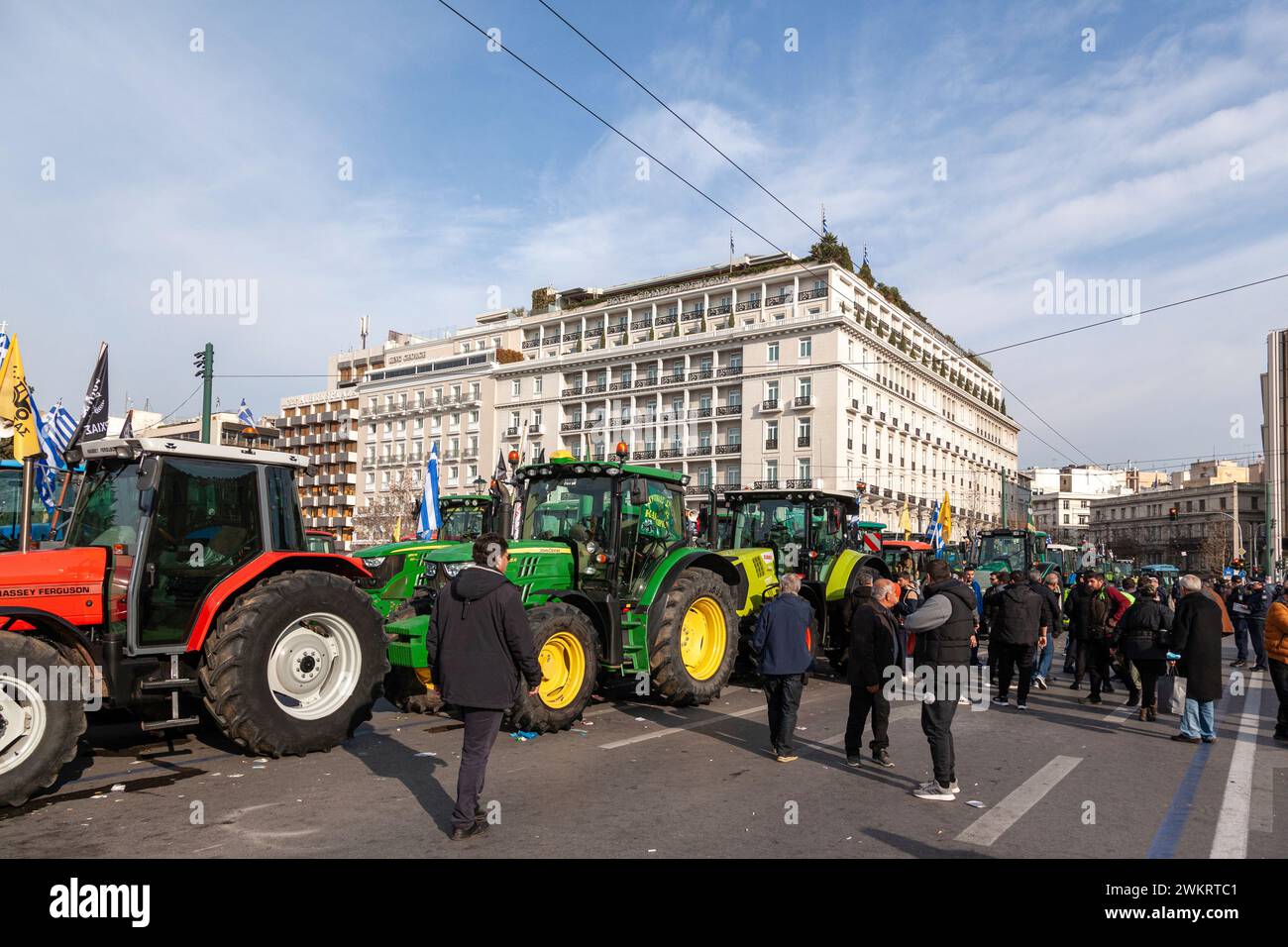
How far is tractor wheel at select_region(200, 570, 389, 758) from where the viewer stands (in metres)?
6.54

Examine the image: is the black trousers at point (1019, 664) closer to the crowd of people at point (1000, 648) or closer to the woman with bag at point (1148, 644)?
the crowd of people at point (1000, 648)

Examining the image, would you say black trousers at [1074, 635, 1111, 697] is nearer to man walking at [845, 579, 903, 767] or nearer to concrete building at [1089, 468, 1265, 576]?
man walking at [845, 579, 903, 767]

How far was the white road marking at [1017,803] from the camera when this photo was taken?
5605mm

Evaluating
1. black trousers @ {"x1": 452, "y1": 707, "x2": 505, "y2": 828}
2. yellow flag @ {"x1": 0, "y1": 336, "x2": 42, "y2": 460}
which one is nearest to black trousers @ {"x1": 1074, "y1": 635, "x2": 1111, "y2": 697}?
black trousers @ {"x1": 452, "y1": 707, "x2": 505, "y2": 828}

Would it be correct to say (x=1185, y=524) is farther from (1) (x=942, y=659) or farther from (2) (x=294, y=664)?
(2) (x=294, y=664)

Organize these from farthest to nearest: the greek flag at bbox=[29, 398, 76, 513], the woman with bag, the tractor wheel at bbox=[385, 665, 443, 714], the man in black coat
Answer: the greek flag at bbox=[29, 398, 76, 513], the woman with bag, the tractor wheel at bbox=[385, 665, 443, 714], the man in black coat

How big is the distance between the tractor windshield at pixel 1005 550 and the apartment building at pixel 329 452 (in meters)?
72.2

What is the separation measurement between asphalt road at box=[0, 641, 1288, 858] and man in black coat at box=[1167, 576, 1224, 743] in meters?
0.33

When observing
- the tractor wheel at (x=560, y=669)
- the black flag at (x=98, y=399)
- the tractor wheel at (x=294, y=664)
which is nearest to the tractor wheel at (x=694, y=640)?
the tractor wheel at (x=560, y=669)

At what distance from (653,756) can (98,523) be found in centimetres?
493

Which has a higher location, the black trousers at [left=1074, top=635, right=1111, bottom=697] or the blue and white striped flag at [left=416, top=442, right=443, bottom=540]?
the blue and white striped flag at [left=416, top=442, right=443, bottom=540]

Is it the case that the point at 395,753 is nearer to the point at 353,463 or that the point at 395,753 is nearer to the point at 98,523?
the point at 98,523

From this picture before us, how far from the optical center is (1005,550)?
79.6 ft
